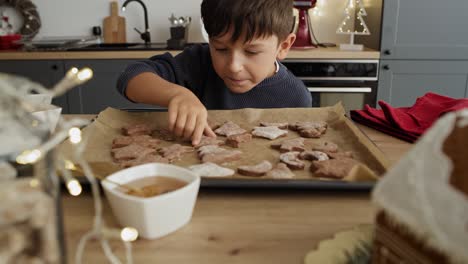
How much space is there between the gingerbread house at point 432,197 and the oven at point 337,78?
2.32 metres

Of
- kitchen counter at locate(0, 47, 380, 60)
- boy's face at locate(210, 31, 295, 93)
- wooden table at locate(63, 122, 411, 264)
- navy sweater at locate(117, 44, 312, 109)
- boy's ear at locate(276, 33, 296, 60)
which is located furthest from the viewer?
kitchen counter at locate(0, 47, 380, 60)

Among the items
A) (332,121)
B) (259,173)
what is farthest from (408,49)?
(259,173)

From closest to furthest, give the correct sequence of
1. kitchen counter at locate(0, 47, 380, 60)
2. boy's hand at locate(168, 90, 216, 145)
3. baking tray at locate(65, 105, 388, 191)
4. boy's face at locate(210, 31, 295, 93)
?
baking tray at locate(65, 105, 388, 191) < boy's hand at locate(168, 90, 216, 145) < boy's face at locate(210, 31, 295, 93) < kitchen counter at locate(0, 47, 380, 60)

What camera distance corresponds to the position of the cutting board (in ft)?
10.7

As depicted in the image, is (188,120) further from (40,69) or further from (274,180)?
(40,69)

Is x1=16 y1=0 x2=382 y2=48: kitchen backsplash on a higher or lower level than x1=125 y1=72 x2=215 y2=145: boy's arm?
higher

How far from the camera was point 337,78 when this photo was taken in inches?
106

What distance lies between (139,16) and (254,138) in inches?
97.1

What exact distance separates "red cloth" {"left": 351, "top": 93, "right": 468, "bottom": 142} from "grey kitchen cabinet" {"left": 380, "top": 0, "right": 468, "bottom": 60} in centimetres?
158

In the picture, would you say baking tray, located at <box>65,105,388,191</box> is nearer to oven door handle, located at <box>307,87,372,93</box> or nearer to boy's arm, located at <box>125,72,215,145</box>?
boy's arm, located at <box>125,72,215,145</box>

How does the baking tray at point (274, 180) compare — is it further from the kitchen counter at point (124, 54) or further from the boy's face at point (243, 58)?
the kitchen counter at point (124, 54)

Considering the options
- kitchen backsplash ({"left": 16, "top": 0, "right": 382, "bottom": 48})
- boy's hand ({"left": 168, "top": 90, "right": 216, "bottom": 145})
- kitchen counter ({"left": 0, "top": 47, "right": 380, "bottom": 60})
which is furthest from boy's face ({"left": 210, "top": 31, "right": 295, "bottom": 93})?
kitchen backsplash ({"left": 16, "top": 0, "right": 382, "bottom": 48})

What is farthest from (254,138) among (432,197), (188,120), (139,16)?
(139,16)

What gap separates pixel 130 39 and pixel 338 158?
2.76 meters
